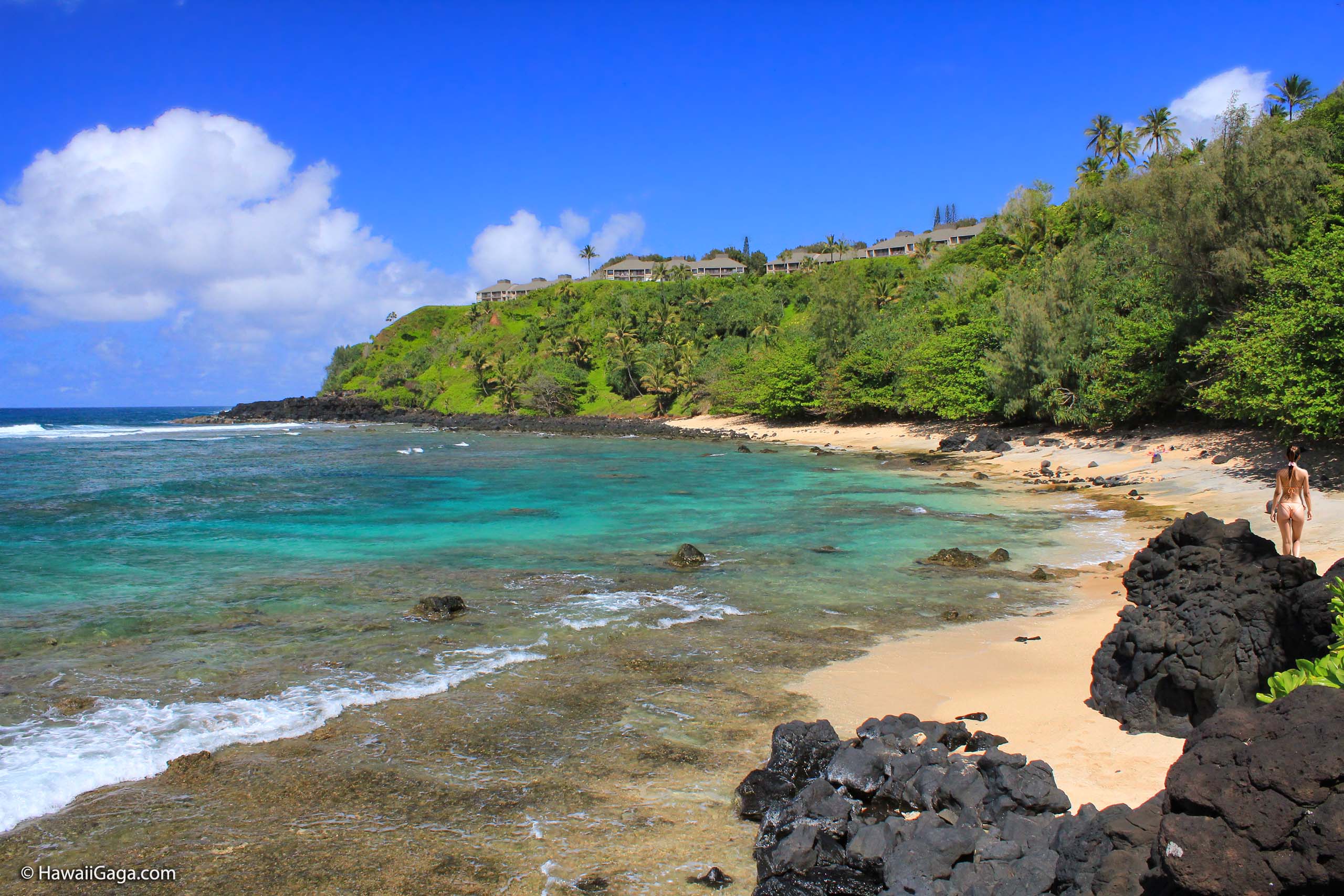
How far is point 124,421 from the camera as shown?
4870 inches

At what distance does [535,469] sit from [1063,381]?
25.8 meters

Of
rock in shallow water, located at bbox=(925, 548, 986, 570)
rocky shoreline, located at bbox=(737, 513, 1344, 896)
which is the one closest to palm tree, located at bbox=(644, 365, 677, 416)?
rock in shallow water, located at bbox=(925, 548, 986, 570)

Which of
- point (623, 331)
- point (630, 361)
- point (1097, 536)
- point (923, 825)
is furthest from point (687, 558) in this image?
point (623, 331)

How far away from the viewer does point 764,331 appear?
250ft

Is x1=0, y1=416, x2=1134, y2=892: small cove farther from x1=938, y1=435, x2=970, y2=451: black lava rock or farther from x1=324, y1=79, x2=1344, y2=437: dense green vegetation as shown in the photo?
x1=938, y1=435, x2=970, y2=451: black lava rock

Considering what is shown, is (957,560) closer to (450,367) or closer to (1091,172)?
(1091,172)

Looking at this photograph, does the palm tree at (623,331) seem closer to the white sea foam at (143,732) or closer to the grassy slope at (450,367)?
the grassy slope at (450,367)

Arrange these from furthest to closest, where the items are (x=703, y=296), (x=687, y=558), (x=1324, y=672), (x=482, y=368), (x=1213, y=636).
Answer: (x=703, y=296) < (x=482, y=368) < (x=687, y=558) < (x=1213, y=636) < (x=1324, y=672)

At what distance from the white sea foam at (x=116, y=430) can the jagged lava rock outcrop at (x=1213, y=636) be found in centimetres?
7586

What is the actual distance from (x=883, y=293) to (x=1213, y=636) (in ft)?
237

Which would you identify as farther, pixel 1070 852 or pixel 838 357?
pixel 838 357

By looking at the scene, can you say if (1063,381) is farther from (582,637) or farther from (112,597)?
(112,597)

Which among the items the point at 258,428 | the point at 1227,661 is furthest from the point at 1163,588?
the point at 258,428

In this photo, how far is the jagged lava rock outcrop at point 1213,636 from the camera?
283 inches
